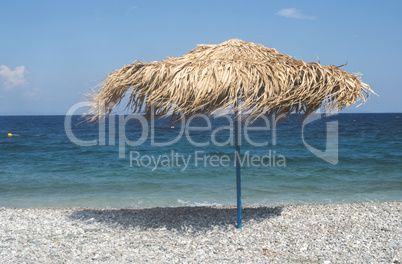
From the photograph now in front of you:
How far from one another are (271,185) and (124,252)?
19.4ft

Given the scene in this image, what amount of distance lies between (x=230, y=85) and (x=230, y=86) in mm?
11

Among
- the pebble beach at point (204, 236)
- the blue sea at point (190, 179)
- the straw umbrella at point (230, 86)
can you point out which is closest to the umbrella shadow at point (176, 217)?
the pebble beach at point (204, 236)

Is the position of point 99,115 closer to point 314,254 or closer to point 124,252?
point 124,252

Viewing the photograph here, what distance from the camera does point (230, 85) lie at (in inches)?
143

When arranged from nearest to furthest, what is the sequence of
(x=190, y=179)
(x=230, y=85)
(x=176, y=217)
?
(x=230, y=85), (x=176, y=217), (x=190, y=179)

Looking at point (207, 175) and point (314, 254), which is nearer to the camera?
point (314, 254)

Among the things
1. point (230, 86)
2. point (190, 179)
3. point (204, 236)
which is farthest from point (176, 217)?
point (190, 179)

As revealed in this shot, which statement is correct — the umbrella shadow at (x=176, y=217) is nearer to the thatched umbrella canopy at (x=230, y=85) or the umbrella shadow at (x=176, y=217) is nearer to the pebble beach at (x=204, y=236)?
the pebble beach at (x=204, y=236)

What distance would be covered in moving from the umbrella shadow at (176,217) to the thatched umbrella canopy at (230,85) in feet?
5.54

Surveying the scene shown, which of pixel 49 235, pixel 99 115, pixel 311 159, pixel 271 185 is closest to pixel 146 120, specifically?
pixel 99 115

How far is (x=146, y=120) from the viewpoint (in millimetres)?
4566

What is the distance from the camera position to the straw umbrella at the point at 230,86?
12.1 ft

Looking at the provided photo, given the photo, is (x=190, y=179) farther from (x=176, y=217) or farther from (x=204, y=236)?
(x=204, y=236)

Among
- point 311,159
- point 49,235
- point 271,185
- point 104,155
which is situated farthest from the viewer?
point 104,155
